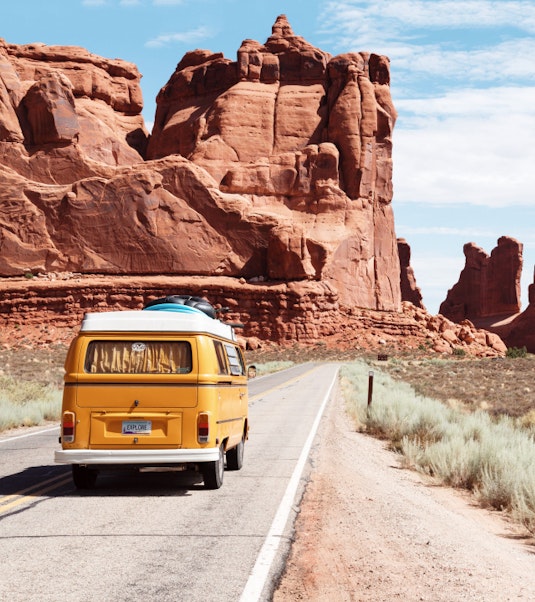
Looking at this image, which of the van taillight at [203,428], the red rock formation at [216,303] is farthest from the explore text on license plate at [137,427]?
the red rock formation at [216,303]

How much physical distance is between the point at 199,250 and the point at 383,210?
28.0 m

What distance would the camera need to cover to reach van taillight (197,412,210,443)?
10.1m

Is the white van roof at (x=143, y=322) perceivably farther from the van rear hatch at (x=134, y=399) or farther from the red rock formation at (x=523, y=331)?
the red rock formation at (x=523, y=331)

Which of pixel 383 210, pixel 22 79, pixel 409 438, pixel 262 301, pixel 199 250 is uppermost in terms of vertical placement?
pixel 22 79

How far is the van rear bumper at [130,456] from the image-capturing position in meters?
9.92

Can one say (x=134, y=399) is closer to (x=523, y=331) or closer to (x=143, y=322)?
(x=143, y=322)

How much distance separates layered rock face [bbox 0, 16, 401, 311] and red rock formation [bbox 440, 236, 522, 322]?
52.8 m

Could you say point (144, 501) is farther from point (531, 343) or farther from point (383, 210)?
point (531, 343)

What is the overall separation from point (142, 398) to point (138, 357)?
2.01ft

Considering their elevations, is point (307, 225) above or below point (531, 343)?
above

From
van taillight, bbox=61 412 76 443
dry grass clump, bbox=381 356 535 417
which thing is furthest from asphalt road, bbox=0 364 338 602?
dry grass clump, bbox=381 356 535 417

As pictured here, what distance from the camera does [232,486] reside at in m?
10.9

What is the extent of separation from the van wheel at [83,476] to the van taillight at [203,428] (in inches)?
64.2

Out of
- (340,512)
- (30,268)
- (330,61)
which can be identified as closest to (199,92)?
(330,61)
